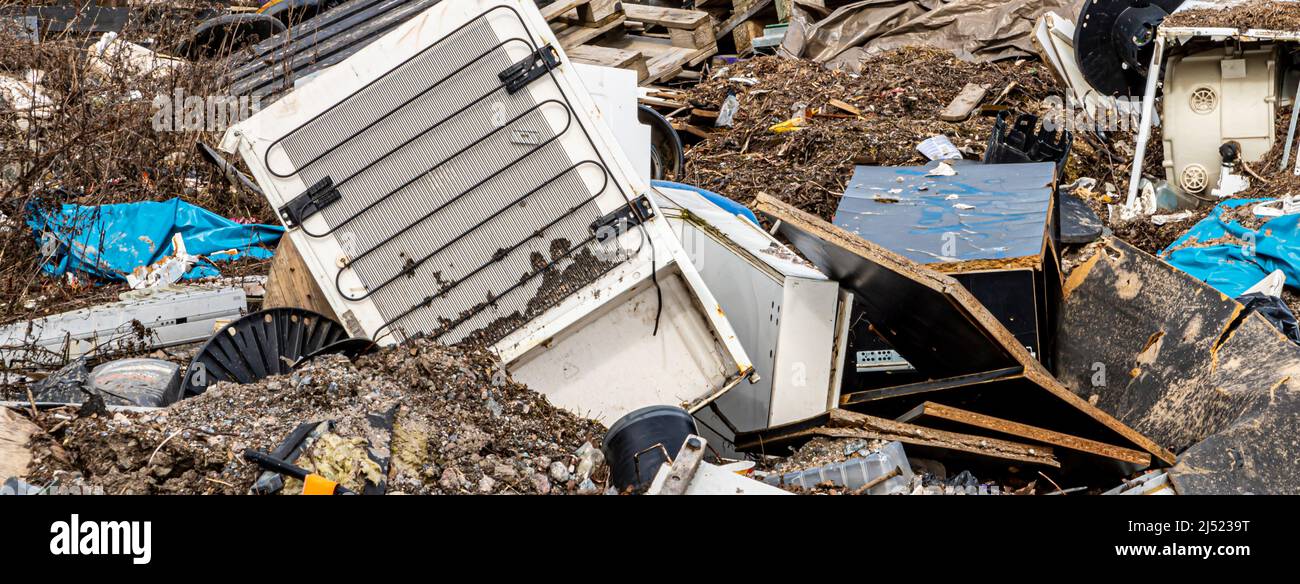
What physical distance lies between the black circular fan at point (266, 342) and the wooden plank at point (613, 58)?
5767mm

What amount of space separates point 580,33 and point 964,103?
11.3ft

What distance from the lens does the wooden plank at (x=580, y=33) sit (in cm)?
966

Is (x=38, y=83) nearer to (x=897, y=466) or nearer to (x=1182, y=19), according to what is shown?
(x=897, y=466)

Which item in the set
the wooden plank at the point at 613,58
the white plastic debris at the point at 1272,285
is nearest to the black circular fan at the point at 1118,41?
the white plastic debris at the point at 1272,285

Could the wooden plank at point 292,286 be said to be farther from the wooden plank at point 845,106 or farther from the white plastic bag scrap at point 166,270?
the wooden plank at point 845,106

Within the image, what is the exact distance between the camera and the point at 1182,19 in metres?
6.43

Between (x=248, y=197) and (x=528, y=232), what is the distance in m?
3.29

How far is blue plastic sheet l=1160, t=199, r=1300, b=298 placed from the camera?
5.34 metres

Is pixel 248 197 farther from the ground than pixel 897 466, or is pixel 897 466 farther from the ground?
pixel 248 197

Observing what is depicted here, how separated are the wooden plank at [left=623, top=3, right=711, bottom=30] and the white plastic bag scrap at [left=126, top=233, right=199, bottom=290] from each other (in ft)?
18.1

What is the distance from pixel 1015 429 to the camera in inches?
153

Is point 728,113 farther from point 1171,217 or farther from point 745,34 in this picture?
point 1171,217

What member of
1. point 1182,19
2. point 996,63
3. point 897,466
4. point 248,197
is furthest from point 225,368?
point 996,63

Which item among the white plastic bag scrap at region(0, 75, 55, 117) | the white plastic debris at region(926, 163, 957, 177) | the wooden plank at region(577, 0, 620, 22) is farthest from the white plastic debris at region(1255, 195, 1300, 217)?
the white plastic bag scrap at region(0, 75, 55, 117)
